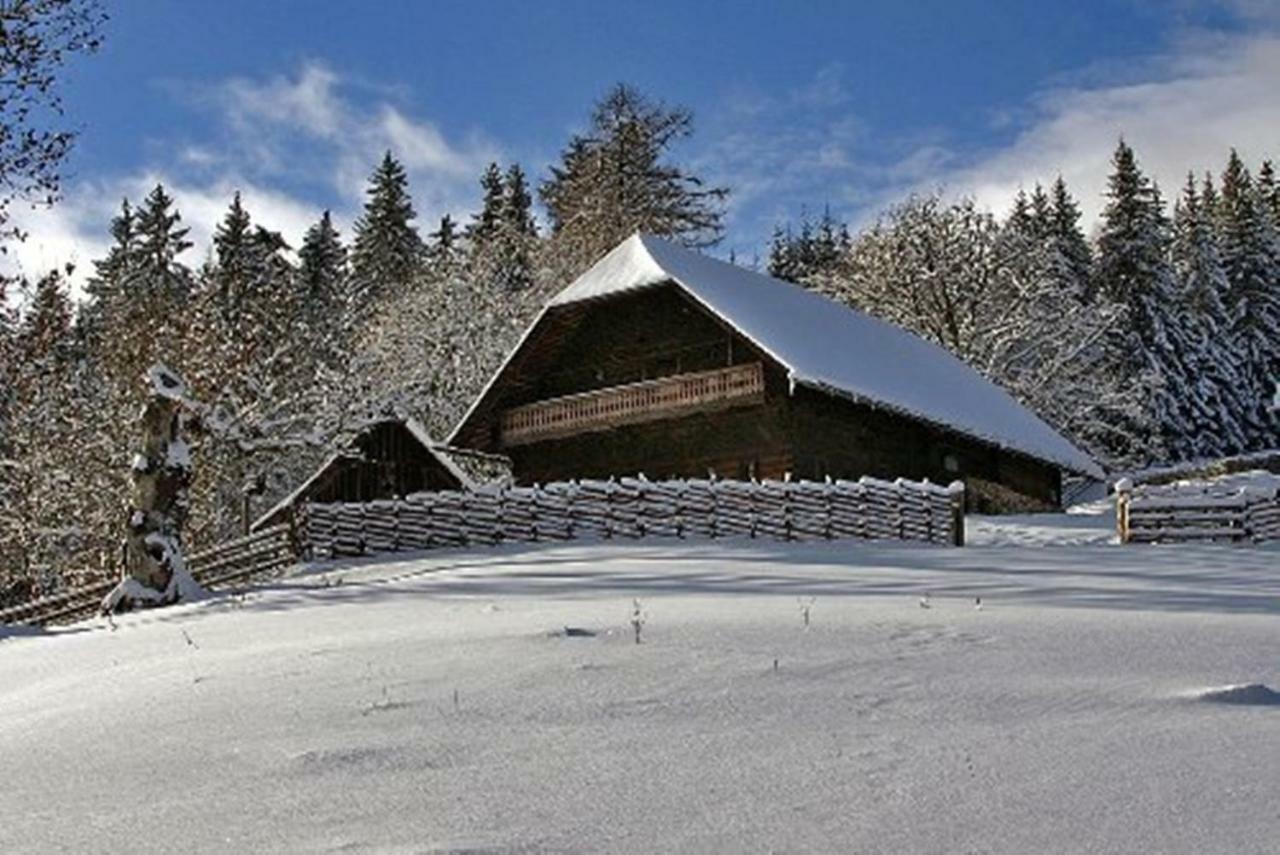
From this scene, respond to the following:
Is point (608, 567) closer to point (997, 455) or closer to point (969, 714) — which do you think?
point (969, 714)

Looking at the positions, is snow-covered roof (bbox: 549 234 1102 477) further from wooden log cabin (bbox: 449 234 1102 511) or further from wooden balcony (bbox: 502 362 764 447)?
wooden balcony (bbox: 502 362 764 447)

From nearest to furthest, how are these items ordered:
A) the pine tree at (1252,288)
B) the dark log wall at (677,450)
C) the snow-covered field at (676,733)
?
1. the snow-covered field at (676,733)
2. the dark log wall at (677,450)
3. the pine tree at (1252,288)

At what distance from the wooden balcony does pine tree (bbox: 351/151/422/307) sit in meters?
25.4

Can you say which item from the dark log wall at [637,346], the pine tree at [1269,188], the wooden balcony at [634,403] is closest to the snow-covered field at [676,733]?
the wooden balcony at [634,403]

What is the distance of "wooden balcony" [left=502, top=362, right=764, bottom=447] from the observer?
29766mm

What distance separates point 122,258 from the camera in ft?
192

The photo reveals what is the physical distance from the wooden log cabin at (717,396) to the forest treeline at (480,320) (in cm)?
416

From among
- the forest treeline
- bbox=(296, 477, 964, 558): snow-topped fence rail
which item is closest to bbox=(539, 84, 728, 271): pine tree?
the forest treeline

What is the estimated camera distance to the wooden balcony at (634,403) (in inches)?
1172

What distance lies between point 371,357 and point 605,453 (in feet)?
37.2

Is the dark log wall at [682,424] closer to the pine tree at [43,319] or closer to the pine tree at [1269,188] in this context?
the pine tree at [43,319]

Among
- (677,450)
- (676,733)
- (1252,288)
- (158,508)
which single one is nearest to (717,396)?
(677,450)

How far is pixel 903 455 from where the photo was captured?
33688 millimetres

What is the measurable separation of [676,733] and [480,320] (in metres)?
37.5
